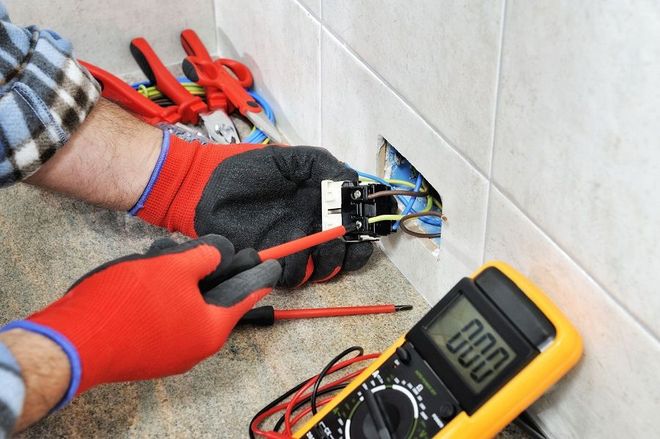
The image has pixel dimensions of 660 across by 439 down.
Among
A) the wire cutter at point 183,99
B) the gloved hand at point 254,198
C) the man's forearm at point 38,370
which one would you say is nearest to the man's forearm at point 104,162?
the gloved hand at point 254,198

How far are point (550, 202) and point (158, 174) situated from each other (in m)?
0.46

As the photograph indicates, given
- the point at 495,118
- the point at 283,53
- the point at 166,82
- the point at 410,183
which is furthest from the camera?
the point at 166,82

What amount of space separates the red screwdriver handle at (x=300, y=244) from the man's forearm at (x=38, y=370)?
0.20 meters

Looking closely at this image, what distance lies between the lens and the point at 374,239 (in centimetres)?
85

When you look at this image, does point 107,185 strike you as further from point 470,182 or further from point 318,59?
point 470,182

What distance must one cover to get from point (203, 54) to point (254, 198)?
0.41 meters

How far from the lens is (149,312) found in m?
0.63

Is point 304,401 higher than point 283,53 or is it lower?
lower

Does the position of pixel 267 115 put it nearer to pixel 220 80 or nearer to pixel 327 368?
pixel 220 80

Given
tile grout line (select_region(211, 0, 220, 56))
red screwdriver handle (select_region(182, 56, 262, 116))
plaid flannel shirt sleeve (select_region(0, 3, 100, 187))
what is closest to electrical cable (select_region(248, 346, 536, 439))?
plaid flannel shirt sleeve (select_region(0, 3, 100, 187))

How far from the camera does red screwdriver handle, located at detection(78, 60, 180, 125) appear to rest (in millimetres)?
1095

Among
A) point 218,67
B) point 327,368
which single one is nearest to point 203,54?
point 218,67

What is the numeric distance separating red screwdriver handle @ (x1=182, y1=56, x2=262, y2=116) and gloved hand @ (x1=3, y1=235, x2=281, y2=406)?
0.45 metres

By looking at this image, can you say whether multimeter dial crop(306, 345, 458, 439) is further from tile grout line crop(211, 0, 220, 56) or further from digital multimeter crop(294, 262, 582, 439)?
tile grout line crop(211, 0, 220, 56)
